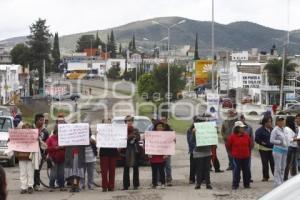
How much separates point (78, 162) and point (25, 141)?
4.34ft

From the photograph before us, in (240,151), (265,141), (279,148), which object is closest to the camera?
(279,148)

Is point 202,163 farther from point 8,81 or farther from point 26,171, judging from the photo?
point 8,81

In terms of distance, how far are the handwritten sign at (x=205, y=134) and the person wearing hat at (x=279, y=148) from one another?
139 centimetres

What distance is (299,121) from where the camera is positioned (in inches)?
637

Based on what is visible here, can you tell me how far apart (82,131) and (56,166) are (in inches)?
44.7

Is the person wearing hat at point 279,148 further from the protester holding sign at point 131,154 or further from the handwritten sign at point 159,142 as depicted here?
the protester holding sign at point 131,154

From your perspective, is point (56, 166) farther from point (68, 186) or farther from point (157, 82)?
point (157, 82)

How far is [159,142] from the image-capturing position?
17.0 meters

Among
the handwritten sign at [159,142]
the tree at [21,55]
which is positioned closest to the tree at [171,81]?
the handwritten sign at [159,142]

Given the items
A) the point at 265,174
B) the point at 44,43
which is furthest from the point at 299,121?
the point at 44,43

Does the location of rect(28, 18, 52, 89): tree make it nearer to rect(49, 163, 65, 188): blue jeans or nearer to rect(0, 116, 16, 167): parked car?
rect(0, 116, 16, 167): parked car

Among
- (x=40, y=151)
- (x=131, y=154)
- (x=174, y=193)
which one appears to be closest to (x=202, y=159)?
(x=174, y=193)

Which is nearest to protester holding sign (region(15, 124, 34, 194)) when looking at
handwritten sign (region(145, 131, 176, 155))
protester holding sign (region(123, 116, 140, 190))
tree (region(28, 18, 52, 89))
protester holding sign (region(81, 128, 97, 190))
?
protester holding sign (region(81, 128, 97, 190))

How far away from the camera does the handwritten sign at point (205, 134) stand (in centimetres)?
1675
